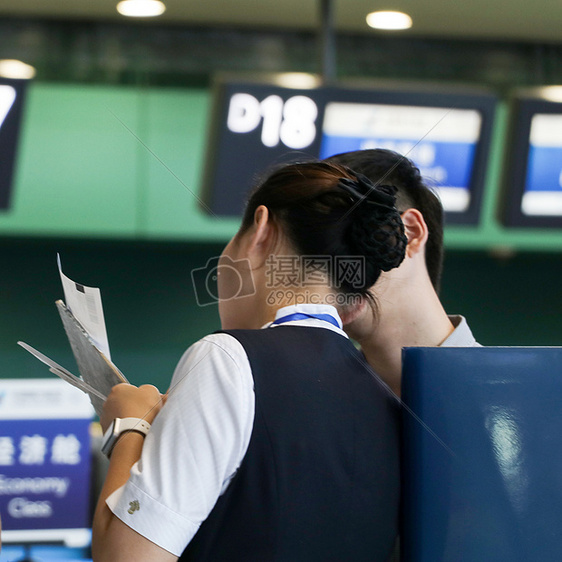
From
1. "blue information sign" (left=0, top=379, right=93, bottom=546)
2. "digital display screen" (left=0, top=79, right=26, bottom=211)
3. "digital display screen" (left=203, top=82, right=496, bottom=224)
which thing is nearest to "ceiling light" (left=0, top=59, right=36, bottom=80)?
"digital display screen" (left=0, top=79, right=26, bottom=211)

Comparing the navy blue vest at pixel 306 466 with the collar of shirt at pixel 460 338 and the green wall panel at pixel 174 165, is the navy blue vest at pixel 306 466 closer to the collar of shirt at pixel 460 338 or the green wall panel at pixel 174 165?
the collar of shirt at pixel 460 338

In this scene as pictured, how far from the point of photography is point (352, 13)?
2.70 metres

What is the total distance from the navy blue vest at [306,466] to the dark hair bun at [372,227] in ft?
0.30

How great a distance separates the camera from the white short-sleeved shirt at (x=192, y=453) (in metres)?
0.67

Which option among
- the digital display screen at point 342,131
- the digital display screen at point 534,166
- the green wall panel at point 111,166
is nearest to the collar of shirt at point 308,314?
the digital display screen at point 342,131

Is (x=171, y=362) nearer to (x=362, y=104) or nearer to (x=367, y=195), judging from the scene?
(x=362, y=104)

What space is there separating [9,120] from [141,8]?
822mm

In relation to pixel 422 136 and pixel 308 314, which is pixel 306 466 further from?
pixel 422 136

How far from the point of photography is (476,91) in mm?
2166

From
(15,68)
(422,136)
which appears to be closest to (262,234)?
(422,136)

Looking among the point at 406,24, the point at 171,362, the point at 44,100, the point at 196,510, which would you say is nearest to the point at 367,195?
the point at 196,510

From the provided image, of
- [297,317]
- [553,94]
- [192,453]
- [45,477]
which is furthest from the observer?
[45,477]

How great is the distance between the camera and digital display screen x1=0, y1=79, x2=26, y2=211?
203cm

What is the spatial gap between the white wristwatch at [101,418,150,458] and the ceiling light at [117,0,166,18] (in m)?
2.11
